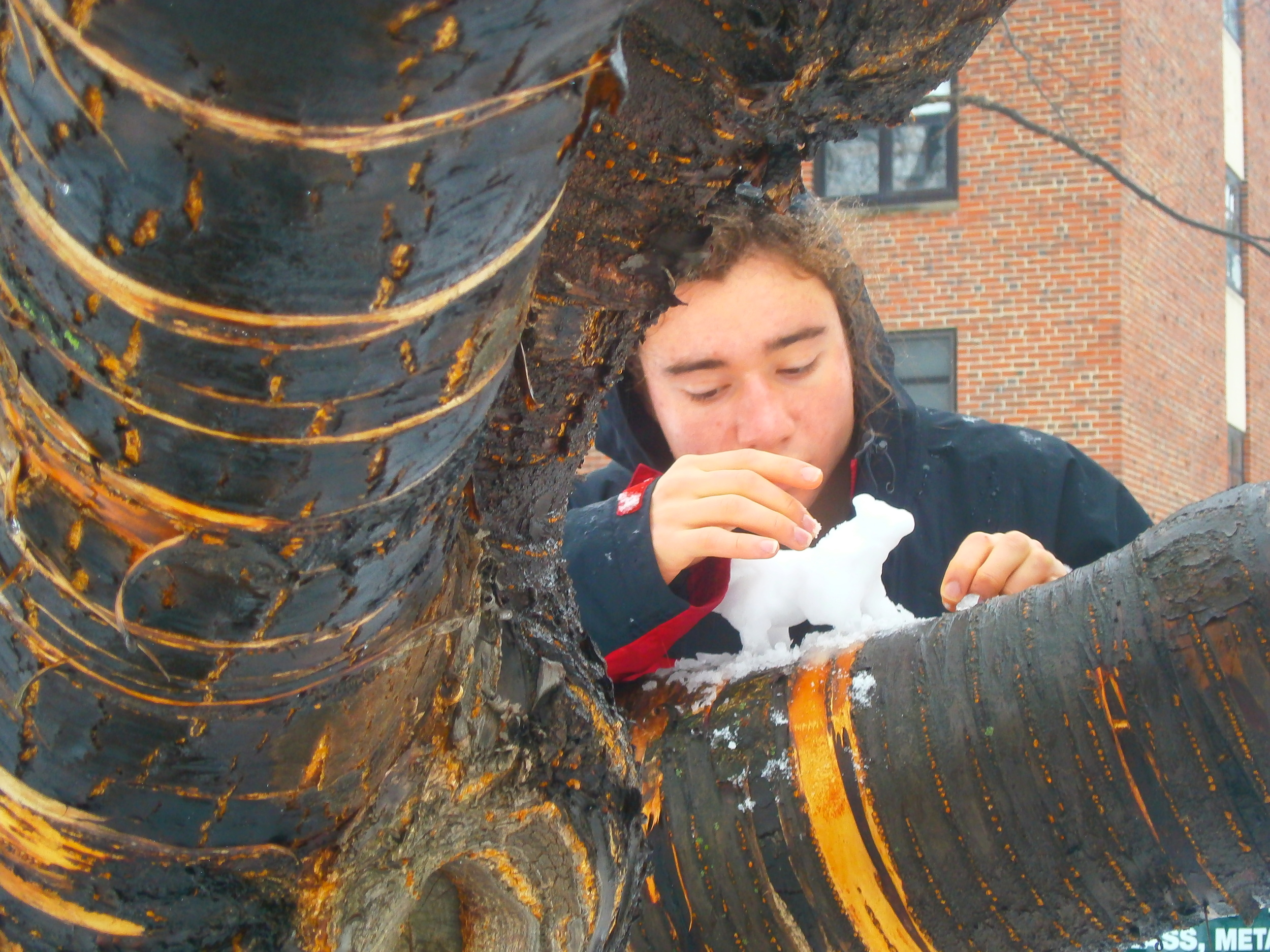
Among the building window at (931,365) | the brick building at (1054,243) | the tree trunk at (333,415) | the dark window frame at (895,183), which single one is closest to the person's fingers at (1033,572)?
the tree trunk at (333,415)

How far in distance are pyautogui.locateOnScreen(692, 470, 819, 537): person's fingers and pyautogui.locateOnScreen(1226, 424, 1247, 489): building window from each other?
1174 cm

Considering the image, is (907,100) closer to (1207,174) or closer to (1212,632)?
(1212,632)

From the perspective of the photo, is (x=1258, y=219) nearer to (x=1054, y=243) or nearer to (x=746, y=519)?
(x=1054, y=243)

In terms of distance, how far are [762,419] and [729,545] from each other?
2.69 feet

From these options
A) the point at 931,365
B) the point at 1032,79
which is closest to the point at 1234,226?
the point at 931,365

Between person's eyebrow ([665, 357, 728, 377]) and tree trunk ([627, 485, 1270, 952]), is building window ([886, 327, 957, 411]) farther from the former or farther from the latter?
tree trunk ([627, 485, 1270, 952])

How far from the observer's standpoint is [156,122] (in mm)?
467

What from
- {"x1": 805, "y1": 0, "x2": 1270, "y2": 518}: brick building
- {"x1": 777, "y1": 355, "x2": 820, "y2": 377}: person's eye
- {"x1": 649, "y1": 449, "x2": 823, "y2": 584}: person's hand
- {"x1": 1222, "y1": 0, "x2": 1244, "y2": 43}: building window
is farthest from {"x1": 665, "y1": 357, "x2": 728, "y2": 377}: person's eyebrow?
{"x1": 1222, "y1": 0, "x2": 1244, "y2": 43}: building window

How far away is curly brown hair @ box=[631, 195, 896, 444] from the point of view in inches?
82.7

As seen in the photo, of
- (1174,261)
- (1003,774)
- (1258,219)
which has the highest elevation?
(1258,219)

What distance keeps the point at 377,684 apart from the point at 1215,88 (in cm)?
1273

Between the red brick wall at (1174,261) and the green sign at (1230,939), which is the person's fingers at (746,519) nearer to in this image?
the green sign at (1230,939)

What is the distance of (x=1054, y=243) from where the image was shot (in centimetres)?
909

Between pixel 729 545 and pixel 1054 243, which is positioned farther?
pixel 1054 243
